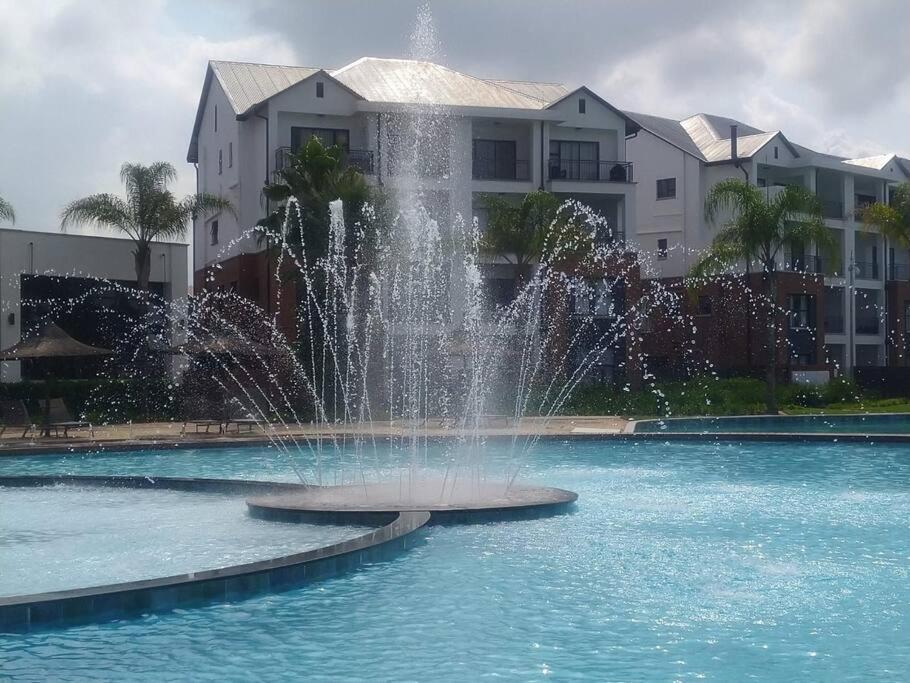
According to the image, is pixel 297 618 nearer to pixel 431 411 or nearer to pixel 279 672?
pixel 279 672

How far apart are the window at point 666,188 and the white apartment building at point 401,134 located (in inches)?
227

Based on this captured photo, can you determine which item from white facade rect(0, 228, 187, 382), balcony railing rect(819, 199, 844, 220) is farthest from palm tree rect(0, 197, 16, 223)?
balcony railing rect(819, 199, 844, 220)

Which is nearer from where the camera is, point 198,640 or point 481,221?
point 198,640

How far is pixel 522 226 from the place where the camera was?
36281mm

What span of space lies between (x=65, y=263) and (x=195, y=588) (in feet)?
94.5

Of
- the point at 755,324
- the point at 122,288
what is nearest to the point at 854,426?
the point at 755,324

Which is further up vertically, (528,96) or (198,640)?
(528,96)

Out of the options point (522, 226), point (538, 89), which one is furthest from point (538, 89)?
point (522, 226)

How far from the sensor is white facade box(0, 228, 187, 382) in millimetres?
33812

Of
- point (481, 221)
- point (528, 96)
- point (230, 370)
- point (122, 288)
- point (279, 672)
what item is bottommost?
point (279, 672)

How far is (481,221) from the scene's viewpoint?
4059 cm

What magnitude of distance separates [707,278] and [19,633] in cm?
3632

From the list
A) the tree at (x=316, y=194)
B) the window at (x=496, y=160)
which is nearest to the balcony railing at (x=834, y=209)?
the window at (x=496, y=160)

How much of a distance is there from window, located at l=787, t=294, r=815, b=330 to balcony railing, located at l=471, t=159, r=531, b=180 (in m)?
13.4
